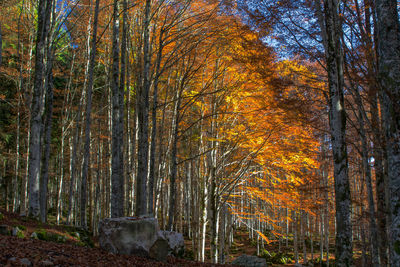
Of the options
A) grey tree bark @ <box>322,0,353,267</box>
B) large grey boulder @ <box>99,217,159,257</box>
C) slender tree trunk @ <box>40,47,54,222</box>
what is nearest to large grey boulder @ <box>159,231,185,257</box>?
large grey boulder @ <box>99,217,159,257</box>

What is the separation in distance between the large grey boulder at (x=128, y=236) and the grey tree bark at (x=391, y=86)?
4581 mm

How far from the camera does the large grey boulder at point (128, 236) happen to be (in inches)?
249

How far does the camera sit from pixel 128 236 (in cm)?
640

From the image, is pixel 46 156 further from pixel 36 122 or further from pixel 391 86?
pixel 391 86

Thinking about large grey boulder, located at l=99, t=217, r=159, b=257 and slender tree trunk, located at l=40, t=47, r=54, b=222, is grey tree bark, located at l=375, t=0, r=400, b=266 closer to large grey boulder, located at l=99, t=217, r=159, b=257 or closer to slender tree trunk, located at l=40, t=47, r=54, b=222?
large grey boulder, located at l=99, t=217, r=159, b=257

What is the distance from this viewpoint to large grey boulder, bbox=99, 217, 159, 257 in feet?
20.7

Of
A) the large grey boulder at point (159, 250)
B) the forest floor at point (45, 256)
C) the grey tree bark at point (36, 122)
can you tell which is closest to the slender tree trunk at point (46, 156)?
the grey tree bark at point (36, 122)

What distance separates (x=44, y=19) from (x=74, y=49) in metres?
8.12

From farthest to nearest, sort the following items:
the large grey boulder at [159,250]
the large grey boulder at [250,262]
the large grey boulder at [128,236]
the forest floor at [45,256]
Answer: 1. the large grey boulder at [250,262]
2. the large grey boulder at [159,250]
3. the large grey boulder at [128,236]
4. the forest floor at [45,256]

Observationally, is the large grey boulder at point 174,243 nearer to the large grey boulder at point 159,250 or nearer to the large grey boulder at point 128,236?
the large grey boulder at point 159,250

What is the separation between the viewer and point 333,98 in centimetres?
562

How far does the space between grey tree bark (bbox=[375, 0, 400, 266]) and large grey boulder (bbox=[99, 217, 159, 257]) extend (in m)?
4.58

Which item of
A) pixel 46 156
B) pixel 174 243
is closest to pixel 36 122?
pixel 46 156

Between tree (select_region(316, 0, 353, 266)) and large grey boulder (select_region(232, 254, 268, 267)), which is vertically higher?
tree (select_region(316, 0, 353, 266))
